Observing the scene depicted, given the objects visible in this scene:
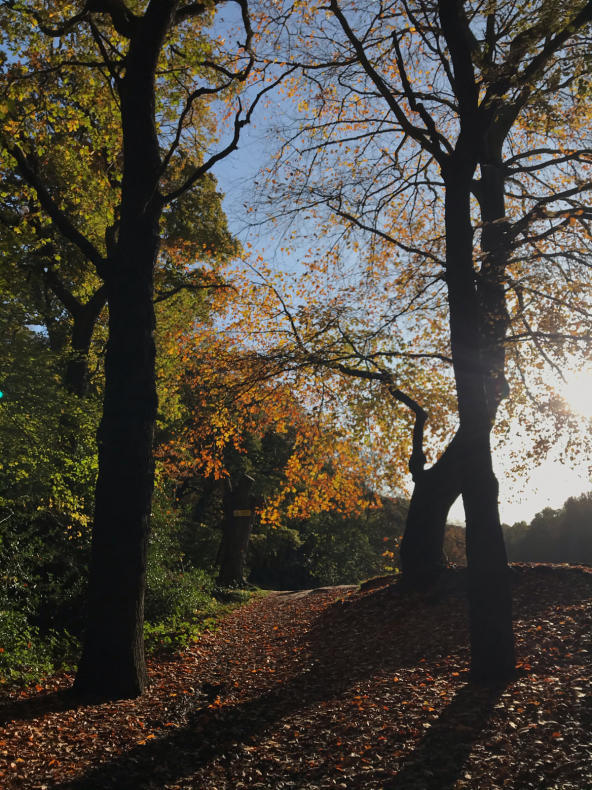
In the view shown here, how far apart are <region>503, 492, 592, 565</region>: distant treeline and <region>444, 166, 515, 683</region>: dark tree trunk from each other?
757 inches

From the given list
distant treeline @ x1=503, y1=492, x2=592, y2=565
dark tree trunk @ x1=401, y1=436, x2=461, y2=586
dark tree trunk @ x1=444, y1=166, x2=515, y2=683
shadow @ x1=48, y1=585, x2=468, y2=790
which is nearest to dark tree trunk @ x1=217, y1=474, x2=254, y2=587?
shadow @ x1=48, y1=585, x2=468, y2=790

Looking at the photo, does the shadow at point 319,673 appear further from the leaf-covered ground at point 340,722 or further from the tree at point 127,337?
the tree at point 127,337

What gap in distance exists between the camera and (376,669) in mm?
7328

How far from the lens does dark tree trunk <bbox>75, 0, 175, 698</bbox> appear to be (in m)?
6.33

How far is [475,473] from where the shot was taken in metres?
6.60

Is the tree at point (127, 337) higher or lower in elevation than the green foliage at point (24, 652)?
higher

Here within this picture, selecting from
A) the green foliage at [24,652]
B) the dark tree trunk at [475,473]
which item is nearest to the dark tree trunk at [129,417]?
the green foliage at [24,652]

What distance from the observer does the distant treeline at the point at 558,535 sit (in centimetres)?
2406

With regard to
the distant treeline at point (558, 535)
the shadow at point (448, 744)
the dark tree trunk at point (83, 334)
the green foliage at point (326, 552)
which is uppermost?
the dark tree trunk at point (83, 334)

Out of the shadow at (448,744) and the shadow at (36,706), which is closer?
the shadow at (448,744)

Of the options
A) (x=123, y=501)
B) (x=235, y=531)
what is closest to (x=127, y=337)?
(x=123, y=501)

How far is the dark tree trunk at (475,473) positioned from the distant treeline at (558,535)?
19223mm

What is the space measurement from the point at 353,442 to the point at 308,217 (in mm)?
5230

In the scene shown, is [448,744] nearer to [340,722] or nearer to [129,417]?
[340,722]
